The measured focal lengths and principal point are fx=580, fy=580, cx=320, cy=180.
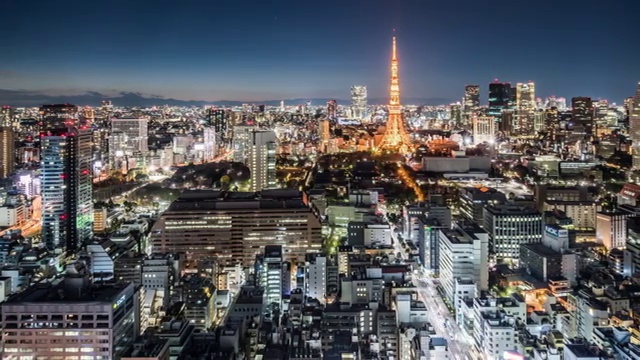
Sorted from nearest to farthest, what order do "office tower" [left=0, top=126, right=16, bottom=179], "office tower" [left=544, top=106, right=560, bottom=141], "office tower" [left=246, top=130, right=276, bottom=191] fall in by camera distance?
"office tower" [left=246, top=130, right=276, bottom=191]
"office tower" [left=0, top=126, right=16, bottom=179]
"office tower" [left=544, top=106, right=560, bottom=141]

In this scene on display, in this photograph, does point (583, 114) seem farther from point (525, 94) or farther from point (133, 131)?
point (133, 131)

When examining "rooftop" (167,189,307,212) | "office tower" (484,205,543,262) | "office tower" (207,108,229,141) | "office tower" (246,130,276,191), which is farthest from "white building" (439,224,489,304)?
"office tower" (207,108,229,141)

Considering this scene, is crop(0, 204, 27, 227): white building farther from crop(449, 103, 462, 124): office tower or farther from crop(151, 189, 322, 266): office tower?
crop(449, 103, 462, 124): office tower

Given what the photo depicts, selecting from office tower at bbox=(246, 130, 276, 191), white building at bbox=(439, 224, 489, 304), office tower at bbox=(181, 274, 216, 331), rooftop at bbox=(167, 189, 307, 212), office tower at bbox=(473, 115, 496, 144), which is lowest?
office tower at bbox=(181, 274, 216, 331)

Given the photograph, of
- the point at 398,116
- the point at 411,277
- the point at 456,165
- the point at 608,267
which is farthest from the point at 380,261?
the point at 398,116

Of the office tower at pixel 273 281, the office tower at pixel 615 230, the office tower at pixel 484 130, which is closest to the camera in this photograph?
the office tower at pixel 273 281

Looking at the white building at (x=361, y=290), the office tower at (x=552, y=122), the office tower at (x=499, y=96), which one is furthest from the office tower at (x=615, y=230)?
the office tower at (x=499, y=96)

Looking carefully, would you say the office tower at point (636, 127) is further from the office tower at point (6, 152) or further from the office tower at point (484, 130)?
the office tower at point (6, 152)

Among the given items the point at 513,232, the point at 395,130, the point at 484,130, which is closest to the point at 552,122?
the point at 484,130

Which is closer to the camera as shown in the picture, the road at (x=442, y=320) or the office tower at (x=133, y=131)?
the road at (x=442, y=320)
